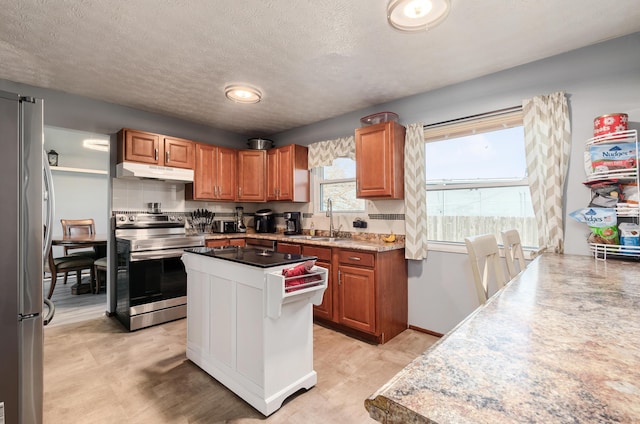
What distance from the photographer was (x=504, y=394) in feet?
1.51

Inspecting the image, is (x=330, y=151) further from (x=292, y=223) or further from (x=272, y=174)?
(x=292, y=223)

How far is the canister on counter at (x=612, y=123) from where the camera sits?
5.98 feet

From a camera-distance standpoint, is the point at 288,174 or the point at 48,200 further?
the point at 288,174

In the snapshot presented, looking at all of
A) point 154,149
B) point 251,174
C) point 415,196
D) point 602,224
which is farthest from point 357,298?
point 154,149

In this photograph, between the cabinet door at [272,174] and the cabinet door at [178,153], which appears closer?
the cabinet door at [178,153]

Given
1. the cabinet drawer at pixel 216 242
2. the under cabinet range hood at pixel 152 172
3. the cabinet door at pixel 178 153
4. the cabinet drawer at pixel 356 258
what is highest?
the cabinet door at pixel 178 153

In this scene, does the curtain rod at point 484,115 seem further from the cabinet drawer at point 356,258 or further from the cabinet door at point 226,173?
the cabinet door at point 226,173

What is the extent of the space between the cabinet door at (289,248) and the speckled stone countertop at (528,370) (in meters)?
2.44

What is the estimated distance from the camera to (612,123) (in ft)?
6.03

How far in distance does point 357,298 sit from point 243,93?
7.63 feet

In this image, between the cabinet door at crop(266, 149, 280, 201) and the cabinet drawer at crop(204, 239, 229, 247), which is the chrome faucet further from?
the cabinet drawer at crop(204, 239, 229, 247)

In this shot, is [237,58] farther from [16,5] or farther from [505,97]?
[505,97]

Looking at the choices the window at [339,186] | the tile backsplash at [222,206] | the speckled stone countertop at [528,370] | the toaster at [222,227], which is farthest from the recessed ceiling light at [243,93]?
the speckled stone countertop at [528,370]

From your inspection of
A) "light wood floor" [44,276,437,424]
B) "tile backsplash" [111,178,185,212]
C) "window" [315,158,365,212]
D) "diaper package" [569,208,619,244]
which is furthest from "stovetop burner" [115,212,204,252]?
"diaper package" [569,208,619,244]
